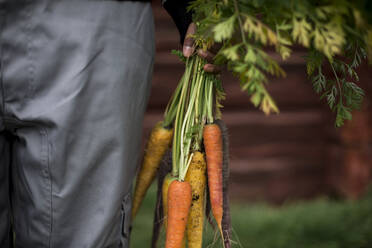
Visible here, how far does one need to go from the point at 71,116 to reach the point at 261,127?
78.6 inches

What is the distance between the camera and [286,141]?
2885mm

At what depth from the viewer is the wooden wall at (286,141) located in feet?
8.88

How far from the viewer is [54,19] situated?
1018 millimetres

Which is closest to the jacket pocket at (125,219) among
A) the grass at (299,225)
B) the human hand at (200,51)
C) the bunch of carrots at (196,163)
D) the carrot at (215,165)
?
the bunch of carrots at (196,163)

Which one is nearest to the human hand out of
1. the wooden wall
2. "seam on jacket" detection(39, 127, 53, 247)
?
"seam on jacket" detection(39, 127, 53, 247)

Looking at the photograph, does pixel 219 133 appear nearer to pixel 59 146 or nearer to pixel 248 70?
pixel 248 70

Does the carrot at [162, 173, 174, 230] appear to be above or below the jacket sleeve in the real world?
below

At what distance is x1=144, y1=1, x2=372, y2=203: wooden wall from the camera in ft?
8.88

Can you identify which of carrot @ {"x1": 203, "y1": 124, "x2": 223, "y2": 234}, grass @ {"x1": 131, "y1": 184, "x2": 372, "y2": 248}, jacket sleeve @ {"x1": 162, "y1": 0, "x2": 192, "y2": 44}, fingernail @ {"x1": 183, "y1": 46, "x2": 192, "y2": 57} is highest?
jacket sleeve @ {"x1": 162, "y1": 0, "x2": 192, "y2": 44}

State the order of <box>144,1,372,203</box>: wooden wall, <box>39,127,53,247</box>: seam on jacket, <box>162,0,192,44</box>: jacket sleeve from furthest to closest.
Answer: <box>144,1,372,203</box>: wooden wall → <box>162,0,192,44</box>: jacket sleeve → <box>39,127,53,247</box>: seam on jacket

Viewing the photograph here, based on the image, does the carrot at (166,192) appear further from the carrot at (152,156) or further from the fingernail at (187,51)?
the fingernail at (187,51)

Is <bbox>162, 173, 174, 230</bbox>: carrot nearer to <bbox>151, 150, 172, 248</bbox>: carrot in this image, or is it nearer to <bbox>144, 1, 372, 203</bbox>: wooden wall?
<bbox>151, 150, 172, 248</bbox>: carrot

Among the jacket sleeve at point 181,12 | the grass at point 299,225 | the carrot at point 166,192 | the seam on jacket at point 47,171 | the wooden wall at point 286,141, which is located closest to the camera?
the seam on jacket at point 47,171

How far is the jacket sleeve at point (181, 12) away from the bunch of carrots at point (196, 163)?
0.10m
